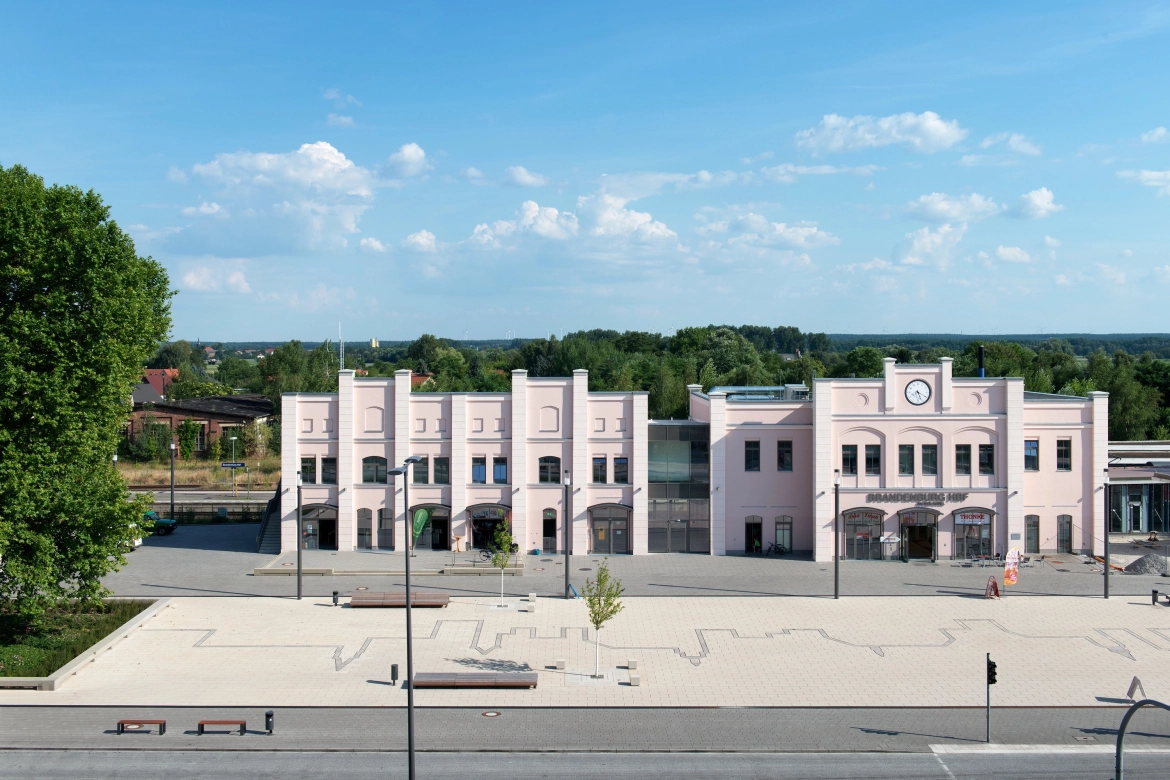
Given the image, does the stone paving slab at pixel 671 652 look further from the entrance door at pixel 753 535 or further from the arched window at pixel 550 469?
the arched window at pixel 550 469

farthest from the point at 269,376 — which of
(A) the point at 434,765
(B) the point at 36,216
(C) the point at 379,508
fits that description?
(A) the point at 434,765

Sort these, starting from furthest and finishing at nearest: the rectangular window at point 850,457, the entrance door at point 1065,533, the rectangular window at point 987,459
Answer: the entrance door at point 1065,533, the rectangular window at point 850,457, the rectangular window at point 987,459

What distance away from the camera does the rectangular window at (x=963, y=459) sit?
4897 cm

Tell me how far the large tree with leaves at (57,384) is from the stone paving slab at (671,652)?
3869 millimetres

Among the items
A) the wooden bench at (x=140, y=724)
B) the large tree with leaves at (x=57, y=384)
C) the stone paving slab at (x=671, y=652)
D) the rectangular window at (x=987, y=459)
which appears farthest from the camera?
the rectangular window at (x=987, y=459)

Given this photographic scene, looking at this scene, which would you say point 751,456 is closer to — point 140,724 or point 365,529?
point 365,529

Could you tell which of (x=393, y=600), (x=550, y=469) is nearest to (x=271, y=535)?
(x=393, y=600)

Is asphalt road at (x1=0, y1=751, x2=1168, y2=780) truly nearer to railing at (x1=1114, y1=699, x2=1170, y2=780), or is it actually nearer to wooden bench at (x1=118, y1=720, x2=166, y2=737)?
wooden bench at (x1=118, y1=720, x2=166, y2=737)

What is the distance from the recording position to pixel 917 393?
49.0 metres

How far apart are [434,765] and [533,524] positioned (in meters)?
25.6

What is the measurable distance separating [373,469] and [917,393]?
26647 millimetres

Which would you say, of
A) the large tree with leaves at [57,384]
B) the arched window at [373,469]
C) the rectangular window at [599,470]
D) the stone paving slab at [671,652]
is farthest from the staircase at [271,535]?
the large tree with leaves at [57,384]

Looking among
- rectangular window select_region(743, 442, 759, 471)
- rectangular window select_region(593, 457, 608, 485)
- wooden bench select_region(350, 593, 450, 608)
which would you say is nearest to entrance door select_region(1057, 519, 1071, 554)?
rectangular window select_region(743, 442, 759, 471)

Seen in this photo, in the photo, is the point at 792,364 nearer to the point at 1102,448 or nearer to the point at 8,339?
the point at 1102,448
